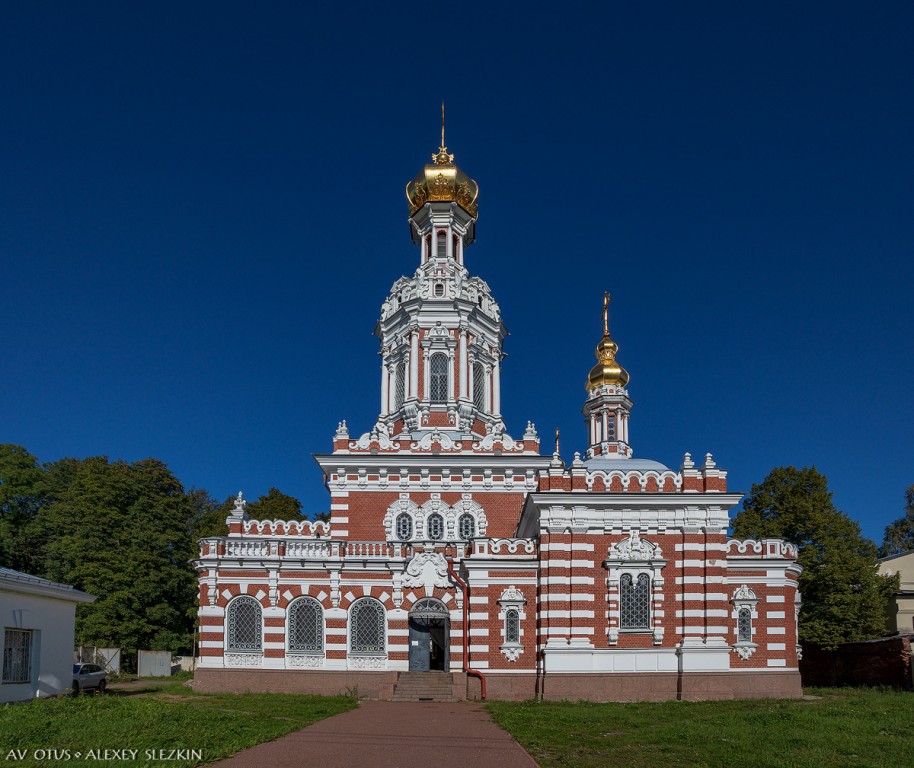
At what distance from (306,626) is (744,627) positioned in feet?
51.9

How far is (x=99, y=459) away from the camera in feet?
180

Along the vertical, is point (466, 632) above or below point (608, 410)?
below

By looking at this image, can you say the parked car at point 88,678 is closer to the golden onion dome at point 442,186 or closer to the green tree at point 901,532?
the golden onion dome at point 442,186

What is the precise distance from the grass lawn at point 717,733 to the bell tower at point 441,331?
15135mm

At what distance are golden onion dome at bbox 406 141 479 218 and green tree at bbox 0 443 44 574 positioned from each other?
2537 cm

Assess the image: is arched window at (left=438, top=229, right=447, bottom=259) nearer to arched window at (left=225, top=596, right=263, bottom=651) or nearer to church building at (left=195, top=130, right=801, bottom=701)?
church building at (left=195, top=130, right=801, bottom=701)

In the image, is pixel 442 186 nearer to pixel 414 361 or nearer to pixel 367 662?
pixel 414 361

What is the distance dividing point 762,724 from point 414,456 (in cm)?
1906

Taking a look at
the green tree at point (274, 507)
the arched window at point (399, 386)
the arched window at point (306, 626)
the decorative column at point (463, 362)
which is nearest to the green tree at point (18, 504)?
the green tree at point (274, 507)

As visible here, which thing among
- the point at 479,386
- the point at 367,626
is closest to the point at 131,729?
the point at 367,626

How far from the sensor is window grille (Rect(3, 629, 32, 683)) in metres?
23.7

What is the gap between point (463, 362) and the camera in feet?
137

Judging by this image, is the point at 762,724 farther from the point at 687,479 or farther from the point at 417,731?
the point at 687,479

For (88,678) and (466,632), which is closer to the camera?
(466,632)
